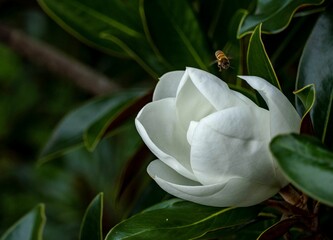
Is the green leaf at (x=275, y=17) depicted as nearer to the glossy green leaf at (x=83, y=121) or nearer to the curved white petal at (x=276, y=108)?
the curved white petal at (x=276, y=108)

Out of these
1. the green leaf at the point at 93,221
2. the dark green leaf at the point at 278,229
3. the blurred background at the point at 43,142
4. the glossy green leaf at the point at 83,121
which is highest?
the green leaf at the point at 93,221

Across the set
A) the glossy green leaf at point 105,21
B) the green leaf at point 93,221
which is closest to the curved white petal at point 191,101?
the green leaf at point 93,221

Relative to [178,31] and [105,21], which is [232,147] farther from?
[105,21]

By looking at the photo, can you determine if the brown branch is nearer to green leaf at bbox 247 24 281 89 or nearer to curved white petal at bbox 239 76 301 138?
green leaf at bbox 247 24 281 89

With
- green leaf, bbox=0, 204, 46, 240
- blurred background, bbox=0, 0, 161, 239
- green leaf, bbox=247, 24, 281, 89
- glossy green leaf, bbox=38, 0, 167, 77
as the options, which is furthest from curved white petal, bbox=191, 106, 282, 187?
blurred background, bbox=0, 0, 161, 239

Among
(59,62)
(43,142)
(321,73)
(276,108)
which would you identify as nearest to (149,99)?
(321,73)

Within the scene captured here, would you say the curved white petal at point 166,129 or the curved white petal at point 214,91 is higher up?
the curved white petal at point 214,91

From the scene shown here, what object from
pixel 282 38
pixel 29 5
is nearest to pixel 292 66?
pixel 282 38
